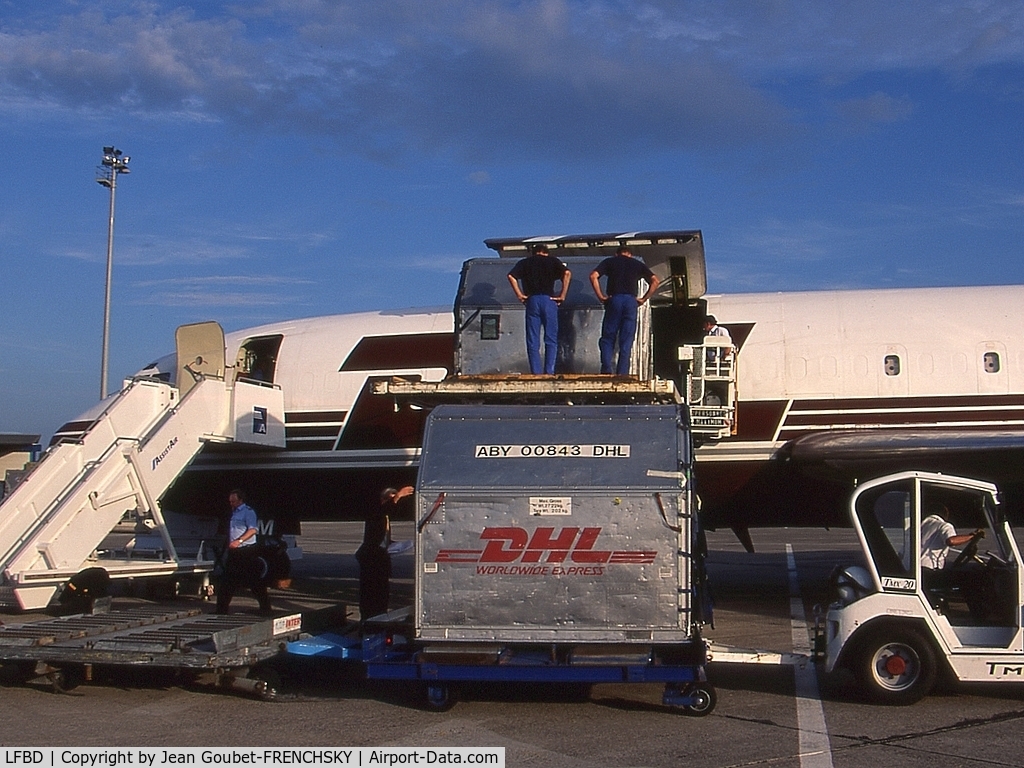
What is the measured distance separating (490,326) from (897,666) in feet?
17.8

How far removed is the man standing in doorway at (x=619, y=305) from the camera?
11258 millimetres

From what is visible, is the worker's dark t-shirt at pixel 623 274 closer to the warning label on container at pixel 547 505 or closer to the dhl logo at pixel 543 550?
the warning label on container at pixel 547 505

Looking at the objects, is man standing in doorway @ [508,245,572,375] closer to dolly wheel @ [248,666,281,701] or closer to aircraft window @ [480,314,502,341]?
aircraft window @ [480,314,502,341]

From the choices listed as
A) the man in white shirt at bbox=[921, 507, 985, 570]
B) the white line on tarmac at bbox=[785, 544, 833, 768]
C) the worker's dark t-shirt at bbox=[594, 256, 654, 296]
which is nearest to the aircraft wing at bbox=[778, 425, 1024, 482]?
the white line on tarmac at bbox=[785, 544, 833, 768]

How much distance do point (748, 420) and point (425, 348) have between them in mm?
4867

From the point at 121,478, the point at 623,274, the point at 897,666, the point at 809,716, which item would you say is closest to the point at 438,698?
the point at 809,716

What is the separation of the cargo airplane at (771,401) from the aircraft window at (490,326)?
2.15 metres

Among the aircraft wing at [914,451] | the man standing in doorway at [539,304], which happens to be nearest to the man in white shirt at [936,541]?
the man standing in doorway at [539,304]

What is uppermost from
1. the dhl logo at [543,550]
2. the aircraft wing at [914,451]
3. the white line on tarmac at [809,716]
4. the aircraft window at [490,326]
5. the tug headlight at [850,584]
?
the aircraft window at [490,326]

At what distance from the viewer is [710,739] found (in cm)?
784

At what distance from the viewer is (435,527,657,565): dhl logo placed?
330 inches

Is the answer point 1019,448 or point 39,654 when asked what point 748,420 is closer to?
point 1019,448

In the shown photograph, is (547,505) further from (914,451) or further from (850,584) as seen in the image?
(914,451)

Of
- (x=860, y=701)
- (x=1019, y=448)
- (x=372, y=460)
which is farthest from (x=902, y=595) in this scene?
(x=372, y=460)
